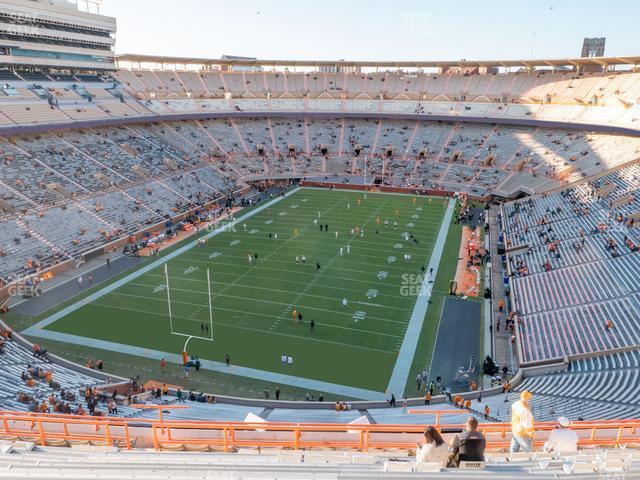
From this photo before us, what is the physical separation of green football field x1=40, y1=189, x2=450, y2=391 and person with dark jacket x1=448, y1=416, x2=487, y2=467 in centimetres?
1352

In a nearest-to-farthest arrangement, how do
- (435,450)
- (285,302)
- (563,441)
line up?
1. (435,450)
2. (563,441)
3. (285,302)

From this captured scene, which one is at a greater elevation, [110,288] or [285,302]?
[110,288]

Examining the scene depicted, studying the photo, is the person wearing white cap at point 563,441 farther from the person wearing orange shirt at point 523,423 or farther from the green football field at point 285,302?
the green football field at point 285,302

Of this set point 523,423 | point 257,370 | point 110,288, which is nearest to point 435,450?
point 523,423

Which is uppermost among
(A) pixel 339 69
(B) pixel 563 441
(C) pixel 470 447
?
(A) pixel 339 69

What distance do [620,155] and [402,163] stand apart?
870 inches

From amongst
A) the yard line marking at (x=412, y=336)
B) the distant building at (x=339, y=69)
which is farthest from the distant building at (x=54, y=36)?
the yard line marking at (x=412, y=336)

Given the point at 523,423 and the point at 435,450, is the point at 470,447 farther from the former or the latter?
the point at 523,423

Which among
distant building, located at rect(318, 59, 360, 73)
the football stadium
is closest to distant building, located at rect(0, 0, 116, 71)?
the football stadium

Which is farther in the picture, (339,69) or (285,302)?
(339,69)

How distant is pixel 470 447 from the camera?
5512 mm

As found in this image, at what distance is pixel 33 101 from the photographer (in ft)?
147

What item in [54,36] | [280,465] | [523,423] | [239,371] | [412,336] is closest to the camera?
[280,465]

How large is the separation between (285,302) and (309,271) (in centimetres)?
449
